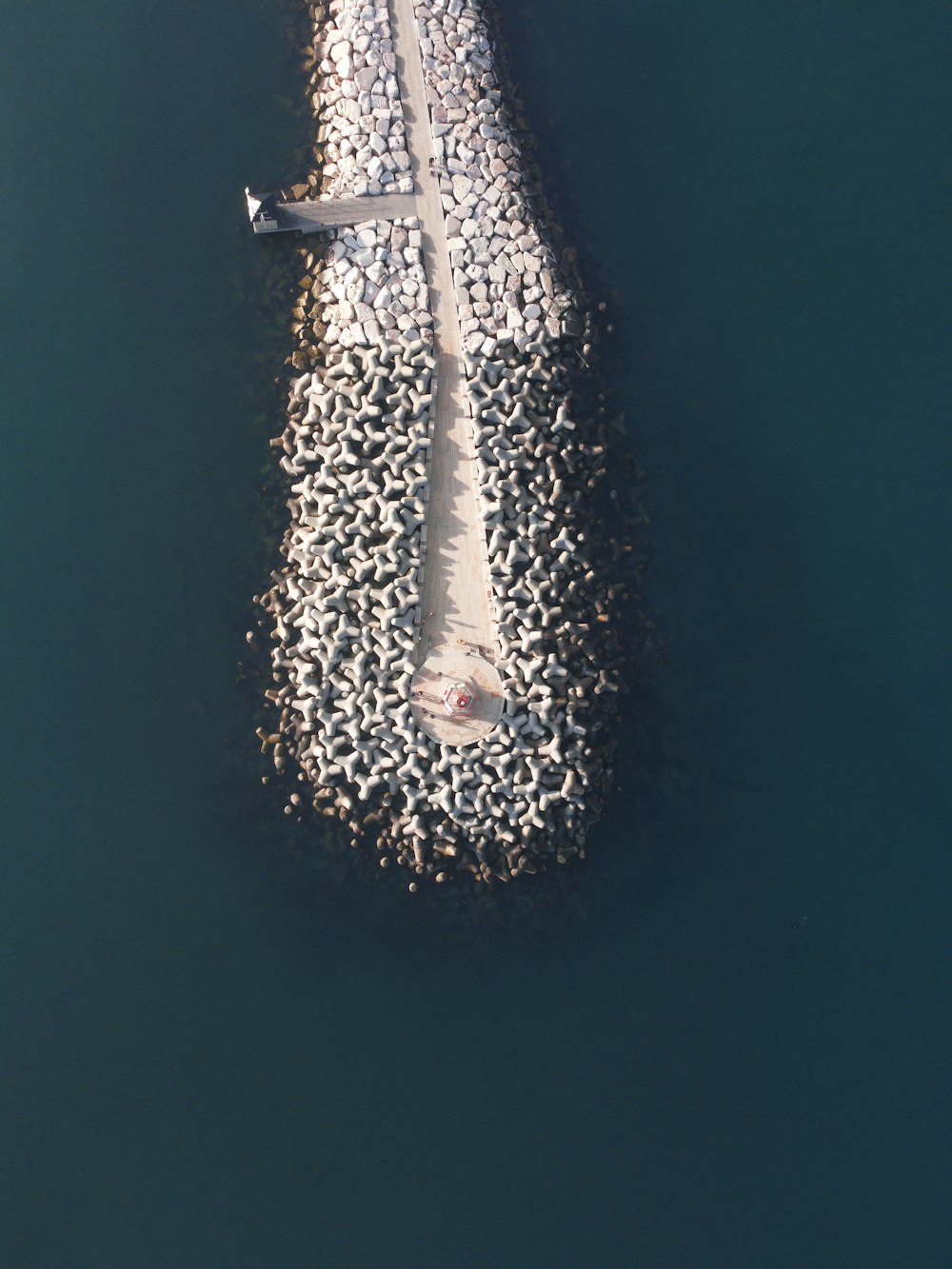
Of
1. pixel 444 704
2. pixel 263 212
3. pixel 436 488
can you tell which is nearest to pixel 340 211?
pixel 263 212

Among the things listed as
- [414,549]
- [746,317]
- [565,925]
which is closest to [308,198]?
[414,549]

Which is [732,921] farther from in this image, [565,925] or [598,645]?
[598,645]

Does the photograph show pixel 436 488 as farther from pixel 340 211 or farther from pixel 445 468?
pixel 340 211

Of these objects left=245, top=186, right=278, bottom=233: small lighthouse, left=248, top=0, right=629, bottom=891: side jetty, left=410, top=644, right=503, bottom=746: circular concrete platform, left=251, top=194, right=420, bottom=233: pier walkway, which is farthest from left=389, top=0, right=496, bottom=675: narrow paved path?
left=245, top=186, right=278, bottom=233: small lighthouse

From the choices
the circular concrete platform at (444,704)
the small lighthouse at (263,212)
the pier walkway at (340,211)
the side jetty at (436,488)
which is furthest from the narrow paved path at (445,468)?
the small lighthouse at (263,212)

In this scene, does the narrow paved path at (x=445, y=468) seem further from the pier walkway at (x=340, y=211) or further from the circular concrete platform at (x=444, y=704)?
the circular concrete platform at (x=444, y=704)

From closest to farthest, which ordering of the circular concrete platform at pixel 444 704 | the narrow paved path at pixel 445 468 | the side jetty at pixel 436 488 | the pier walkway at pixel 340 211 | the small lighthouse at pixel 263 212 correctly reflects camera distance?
the circular concrete platform at pixel 444 704
the side jetty at pixel 436 488
the narrow paved path at pixel 445 468
the small lighthouse at pixel 263 212
the pier walkway at pixel 340 211

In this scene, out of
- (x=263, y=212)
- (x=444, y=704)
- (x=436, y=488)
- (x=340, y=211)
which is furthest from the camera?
(x=340, y=211)
